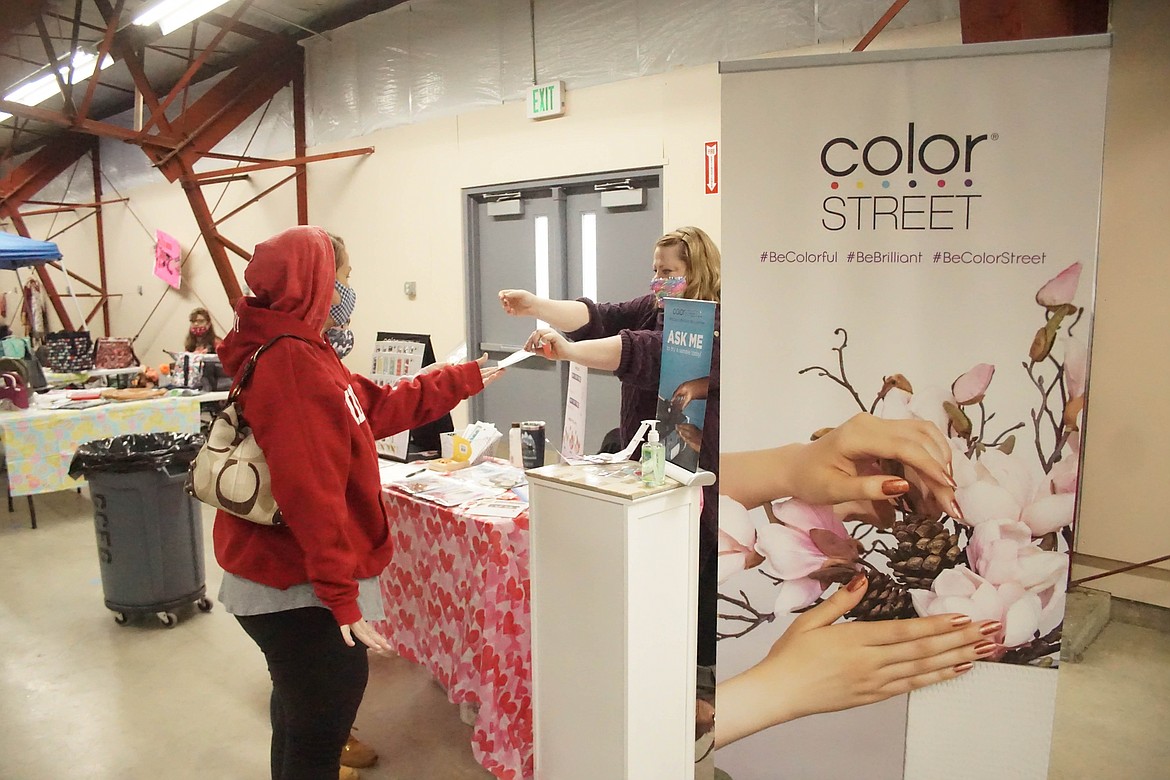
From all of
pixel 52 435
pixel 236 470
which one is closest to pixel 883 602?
pixel 236 470

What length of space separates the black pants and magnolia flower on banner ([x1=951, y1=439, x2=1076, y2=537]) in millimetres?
1417

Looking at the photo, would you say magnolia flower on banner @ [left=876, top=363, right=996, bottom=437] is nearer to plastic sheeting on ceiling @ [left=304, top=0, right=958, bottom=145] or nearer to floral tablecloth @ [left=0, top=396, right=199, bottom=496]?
plastic sheeting on ceiling @ [left=304, top=0, right=958, bottom=145]

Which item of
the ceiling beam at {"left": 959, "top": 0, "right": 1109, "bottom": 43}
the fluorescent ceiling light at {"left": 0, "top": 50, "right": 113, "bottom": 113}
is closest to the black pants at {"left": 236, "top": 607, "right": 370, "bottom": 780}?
the ceiling beam at {"left": 959, "top": 0, "right": 1109, "bottom": 43}

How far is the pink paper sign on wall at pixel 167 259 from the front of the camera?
8.49 metres

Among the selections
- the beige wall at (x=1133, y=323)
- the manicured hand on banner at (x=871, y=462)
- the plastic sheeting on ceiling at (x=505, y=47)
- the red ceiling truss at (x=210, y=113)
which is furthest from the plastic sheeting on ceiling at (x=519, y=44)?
the manicured hand on banner at (x=871, y=462)

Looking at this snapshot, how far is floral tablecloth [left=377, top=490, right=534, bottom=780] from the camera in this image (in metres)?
2.18

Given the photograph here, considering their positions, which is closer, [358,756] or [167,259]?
[358,756]

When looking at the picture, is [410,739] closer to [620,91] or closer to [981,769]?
[981,769]

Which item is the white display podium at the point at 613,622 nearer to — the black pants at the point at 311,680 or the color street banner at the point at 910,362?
the color street banner at the point at 910,362

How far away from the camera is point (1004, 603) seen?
183 centimetres

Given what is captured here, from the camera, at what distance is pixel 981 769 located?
187cm

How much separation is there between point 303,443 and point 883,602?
1399mm

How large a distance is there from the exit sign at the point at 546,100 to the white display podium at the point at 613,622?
3.27 metres

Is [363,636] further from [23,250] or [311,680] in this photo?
[23,250]
